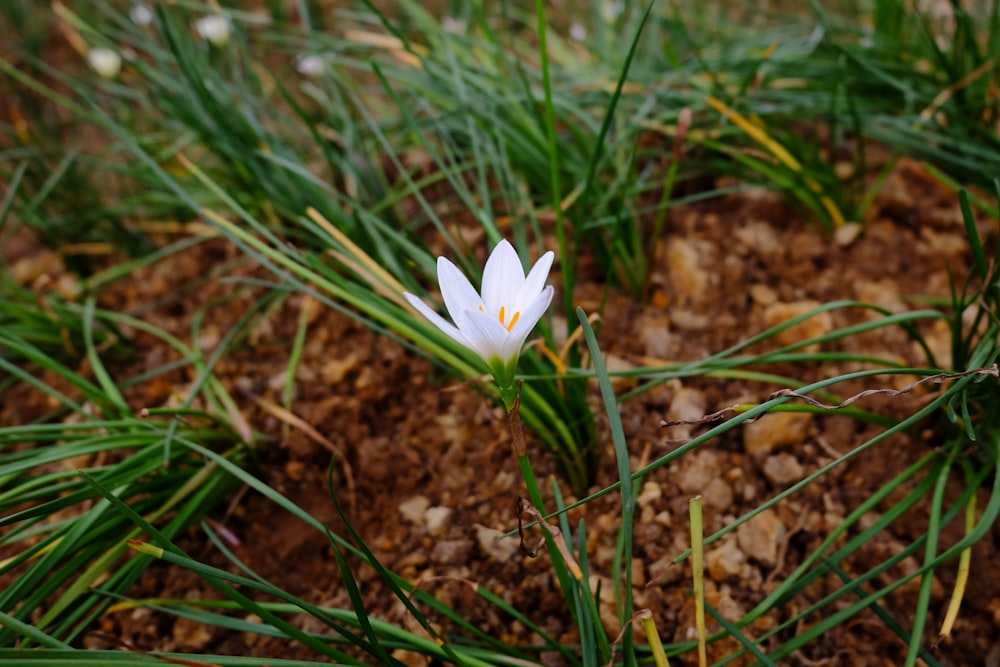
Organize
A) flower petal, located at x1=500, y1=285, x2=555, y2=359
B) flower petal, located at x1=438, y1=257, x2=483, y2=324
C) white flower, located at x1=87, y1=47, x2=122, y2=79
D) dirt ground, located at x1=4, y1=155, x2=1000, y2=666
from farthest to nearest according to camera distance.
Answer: white flower, located at x1=87, y1=47, x2=122, y2=79 < dirt ground, located at x1=4, y1=155, x2=1000, y2=666 < flower petal, located at x1=438, y1=257, x2=483, y2=324 < flower petal, located at x1=500, y1=285, x2=555, y2=359

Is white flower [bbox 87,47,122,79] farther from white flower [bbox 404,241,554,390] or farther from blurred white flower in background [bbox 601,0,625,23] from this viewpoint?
white flower [bbox 404,241,554,390]

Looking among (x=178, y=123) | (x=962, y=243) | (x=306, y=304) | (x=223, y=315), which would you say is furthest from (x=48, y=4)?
(x=962, y=243)

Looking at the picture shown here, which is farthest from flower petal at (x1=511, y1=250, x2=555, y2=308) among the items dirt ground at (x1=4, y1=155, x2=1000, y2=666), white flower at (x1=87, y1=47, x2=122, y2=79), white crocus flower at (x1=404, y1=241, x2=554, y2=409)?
white flower at (x1=87, y1=47, x2=122, y2=79)

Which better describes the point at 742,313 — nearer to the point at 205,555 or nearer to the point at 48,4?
the point at 205,555

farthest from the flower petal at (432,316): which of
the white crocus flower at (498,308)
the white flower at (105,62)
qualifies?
the white flower at (105,62)

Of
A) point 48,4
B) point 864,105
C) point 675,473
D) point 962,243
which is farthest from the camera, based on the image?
point 48,4

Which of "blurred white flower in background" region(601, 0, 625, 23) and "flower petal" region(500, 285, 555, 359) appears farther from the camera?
"blurred white flower in background" region(601, 0, 625, 23)

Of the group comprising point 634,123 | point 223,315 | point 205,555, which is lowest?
point 205,555
